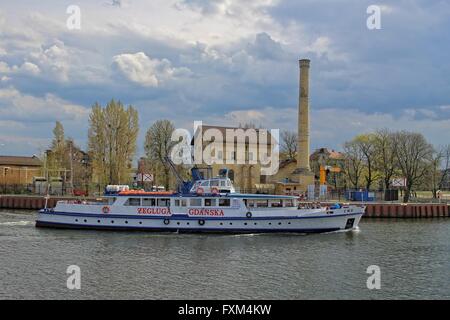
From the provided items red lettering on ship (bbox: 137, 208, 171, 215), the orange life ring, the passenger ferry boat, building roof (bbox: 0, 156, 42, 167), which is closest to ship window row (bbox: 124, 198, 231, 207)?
the passenger ferry boat

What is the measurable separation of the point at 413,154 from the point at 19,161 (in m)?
88.7

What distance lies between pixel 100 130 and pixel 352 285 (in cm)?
6337

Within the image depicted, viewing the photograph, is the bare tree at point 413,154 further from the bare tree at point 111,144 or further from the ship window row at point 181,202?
the ship window row at point 181,202

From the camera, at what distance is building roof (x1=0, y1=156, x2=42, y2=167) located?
12338 cm

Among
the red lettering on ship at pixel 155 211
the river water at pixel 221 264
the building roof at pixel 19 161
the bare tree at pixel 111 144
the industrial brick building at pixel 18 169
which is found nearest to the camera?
the river water at pixel 221 264

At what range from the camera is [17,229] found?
46.9 metres

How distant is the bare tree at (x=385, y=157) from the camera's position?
91375 mm

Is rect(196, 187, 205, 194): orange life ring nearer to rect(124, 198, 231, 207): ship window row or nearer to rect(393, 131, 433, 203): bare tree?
rect(124, 198, 231, 207): ship window row

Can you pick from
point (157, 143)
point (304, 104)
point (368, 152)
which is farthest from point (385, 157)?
point (157, 143)

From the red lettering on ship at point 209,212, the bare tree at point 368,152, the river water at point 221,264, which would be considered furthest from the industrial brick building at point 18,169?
the red lettering on ship at point 209,212

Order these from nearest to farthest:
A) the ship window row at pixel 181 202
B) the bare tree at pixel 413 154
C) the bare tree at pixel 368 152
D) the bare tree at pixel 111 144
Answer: the ship window row at pixel 181 202 < the bare tree at pixel 111 144 < the bare tree at pixel 413 154 < the bare tree at pixel 368 152

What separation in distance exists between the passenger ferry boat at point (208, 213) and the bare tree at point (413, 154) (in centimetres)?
4807

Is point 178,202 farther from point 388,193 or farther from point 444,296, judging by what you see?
point 388,193

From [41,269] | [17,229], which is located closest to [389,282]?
[41,269]
